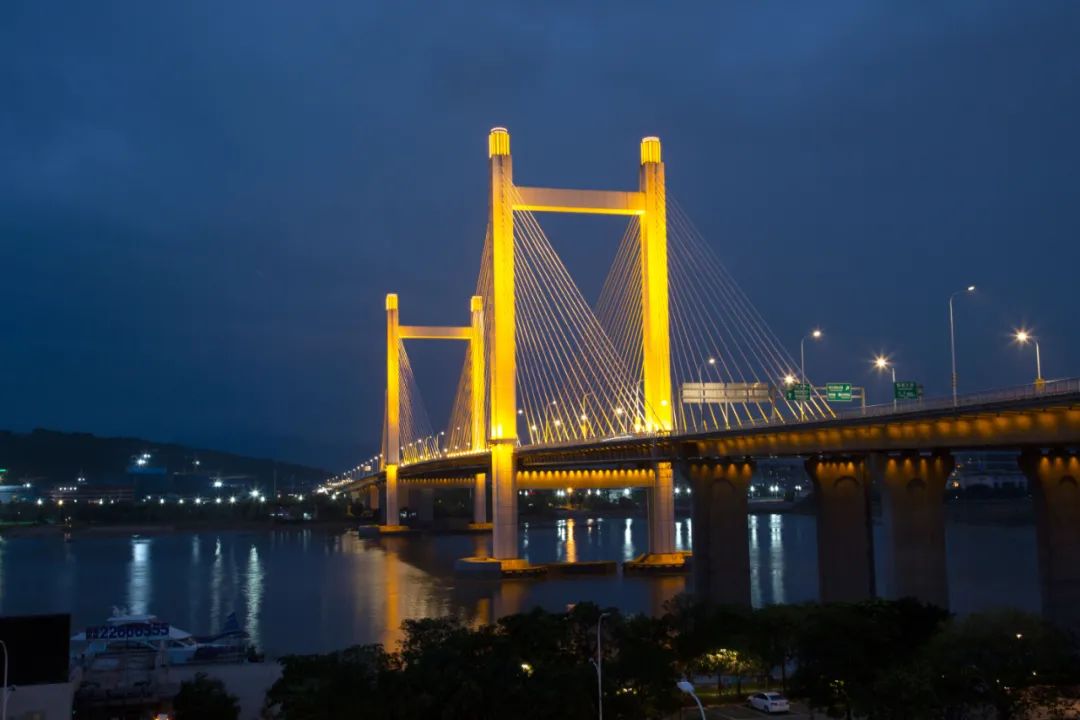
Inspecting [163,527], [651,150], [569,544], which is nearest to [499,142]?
[651,150]

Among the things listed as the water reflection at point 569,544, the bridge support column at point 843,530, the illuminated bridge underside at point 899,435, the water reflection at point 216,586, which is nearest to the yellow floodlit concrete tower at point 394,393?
the water reflection at point 569,544

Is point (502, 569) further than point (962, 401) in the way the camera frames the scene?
Yes

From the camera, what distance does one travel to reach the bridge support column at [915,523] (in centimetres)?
1877

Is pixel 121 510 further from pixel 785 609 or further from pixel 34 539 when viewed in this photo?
pixel 785 609

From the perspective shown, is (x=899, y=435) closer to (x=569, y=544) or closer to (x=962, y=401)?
(x=962, y=401)

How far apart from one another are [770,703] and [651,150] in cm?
2201

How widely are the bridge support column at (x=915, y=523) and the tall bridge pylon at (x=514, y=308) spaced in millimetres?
11047

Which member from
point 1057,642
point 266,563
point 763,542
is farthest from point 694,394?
point 763,542

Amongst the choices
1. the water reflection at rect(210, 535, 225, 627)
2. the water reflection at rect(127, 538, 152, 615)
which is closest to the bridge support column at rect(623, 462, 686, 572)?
the water reflection at rect(210, 535, 225, 627)

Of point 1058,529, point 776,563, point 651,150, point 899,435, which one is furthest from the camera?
point 776,563

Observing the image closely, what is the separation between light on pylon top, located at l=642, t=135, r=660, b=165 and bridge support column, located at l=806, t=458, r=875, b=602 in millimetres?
13092

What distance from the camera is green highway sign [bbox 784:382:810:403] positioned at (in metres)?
24.2

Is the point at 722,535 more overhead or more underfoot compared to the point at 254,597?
more overhead

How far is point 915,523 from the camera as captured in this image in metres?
19.2
